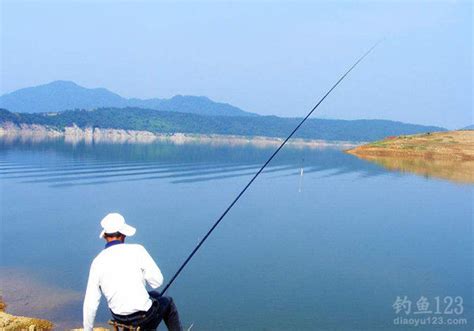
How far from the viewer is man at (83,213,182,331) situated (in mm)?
4738

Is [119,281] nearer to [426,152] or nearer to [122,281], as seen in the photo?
[122,281]

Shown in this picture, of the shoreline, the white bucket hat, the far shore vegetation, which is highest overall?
the white bucket hat

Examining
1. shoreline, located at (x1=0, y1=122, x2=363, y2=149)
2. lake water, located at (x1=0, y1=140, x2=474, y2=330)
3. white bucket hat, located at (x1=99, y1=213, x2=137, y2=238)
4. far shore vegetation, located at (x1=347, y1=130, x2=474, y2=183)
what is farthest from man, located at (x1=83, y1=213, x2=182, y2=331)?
shoreline, located at (x1=0, y1=122, x2=363, y2=149)

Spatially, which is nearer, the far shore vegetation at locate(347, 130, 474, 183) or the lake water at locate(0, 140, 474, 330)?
the lake water at locate(0, 140, 474, 330)

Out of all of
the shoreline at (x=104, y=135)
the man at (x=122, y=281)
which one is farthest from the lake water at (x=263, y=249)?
the shoreline at (x=104, y=135)

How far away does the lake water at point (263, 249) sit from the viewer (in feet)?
37.8

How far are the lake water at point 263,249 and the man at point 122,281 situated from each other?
19.6 feet

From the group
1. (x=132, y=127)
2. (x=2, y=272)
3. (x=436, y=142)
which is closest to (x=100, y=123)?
(x=132, y=127)

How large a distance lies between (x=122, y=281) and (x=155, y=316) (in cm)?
63

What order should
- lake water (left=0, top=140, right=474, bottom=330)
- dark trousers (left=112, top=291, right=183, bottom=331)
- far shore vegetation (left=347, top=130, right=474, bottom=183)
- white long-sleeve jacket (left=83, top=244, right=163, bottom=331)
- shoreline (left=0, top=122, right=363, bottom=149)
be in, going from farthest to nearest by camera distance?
shoreline (left=0, top=122, right=363, bottom=149)
far shore vegetation (left=347, top=130, right=474, bottom=183)
lake water (left=0, top=140, right=474, bottom=330)
dark trousers (left=112, top=291, right=183, bottom=331)
white long-sleeve jacket (left=83, top=244, right=163, bottom=331)

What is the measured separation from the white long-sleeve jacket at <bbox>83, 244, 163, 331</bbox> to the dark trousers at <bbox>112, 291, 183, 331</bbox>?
9 cm

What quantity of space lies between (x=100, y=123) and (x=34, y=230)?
182 meters

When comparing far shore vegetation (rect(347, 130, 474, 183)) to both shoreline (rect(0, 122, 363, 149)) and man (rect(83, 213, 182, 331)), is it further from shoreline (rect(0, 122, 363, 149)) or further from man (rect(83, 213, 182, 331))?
shoreline (rect(0, 122, 363, 149))

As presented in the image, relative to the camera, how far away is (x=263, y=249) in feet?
56.5
